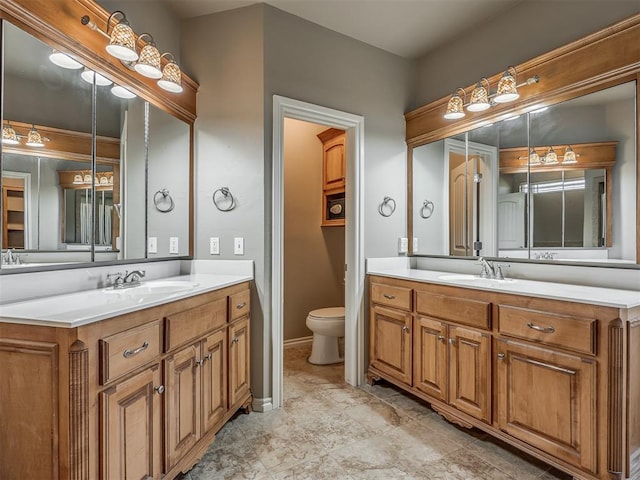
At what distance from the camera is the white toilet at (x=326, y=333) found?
10.1ft

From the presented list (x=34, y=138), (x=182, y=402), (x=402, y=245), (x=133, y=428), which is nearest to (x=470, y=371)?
(x=402, y=245)

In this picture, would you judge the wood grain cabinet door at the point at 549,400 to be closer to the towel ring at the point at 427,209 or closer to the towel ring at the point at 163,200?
the towel ring at the point at 427,209

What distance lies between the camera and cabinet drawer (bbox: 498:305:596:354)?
1469mm

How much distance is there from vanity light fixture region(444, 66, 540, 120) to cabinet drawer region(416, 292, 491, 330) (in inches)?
51.8

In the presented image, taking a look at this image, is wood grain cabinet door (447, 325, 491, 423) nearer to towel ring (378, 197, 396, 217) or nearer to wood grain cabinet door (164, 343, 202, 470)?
towel ring (378, 197, 396, 217)

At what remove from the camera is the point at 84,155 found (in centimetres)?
173

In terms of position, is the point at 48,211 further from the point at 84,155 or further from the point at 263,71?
the point at 263,71

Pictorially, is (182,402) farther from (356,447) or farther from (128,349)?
(356,447)

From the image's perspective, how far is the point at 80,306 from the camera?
1.23 metres

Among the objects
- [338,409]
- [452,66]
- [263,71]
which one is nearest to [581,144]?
[452,66]

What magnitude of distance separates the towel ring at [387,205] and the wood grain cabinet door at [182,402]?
180 centimetres

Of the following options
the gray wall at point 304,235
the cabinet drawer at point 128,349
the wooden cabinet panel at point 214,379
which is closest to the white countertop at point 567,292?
the wooden cabinet panel at point 214,379

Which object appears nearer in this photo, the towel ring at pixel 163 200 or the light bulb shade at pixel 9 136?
the light bulb shade at pixel 9 136

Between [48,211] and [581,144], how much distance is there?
2901 millimetres
